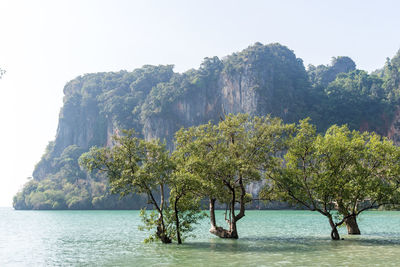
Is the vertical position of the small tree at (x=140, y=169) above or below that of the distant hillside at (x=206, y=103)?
below

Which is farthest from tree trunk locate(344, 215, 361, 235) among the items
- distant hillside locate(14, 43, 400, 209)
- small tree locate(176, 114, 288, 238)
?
distant hillside locate(14, 43, 400, 209)

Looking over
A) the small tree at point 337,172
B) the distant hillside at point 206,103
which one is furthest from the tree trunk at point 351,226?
the distant hillside at point 206,103

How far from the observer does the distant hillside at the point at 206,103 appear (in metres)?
118

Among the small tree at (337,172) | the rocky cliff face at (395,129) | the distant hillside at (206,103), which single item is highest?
the distant hillside at (206,103)

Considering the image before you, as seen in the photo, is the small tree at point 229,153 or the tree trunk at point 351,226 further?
the tree trunk at point 351,226

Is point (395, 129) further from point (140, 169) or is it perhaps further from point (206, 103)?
point (140, 169)

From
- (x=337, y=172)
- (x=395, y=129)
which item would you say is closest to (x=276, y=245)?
(x=337, y=172)

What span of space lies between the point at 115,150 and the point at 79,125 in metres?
143

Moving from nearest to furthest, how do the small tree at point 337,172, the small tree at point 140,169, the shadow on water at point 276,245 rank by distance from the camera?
the shadow on water at point 276,245 → the small tree at point 140,169 → the small tree at point 337,172

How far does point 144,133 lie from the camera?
13275 centimetres

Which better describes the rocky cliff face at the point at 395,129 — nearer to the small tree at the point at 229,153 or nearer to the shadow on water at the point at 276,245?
the shadow on water at the point at 276,245

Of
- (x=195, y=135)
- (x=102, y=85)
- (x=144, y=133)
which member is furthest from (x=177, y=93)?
(x=195, y=135)

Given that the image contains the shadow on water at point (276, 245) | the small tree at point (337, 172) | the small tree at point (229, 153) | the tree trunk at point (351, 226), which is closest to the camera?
the shadow on water at point (276, 245)

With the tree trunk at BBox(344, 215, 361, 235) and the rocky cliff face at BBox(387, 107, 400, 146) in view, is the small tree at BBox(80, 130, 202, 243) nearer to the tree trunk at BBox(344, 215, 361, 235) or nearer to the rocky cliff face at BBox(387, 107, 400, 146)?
the tree trunk at BBox(344, 215, 361, 235)
